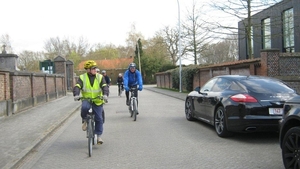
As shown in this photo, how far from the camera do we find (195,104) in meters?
9.80

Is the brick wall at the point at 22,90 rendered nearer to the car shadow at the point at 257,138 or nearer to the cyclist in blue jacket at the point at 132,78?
the cyclist in blue jacket at the point at 132,78

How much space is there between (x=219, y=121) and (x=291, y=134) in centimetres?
332

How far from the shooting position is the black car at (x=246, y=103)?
699cm

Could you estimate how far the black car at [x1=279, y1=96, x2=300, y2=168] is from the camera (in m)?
4.48

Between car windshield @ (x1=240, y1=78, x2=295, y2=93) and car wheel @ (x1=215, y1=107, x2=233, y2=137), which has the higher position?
car windshield @ (x1=240, y1=78, x2=295, y2=93)

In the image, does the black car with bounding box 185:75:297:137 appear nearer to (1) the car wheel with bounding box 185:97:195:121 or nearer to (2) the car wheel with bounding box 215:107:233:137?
(2) the car wheel with bounding box 215:107:233:137

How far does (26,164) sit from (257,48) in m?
30.7

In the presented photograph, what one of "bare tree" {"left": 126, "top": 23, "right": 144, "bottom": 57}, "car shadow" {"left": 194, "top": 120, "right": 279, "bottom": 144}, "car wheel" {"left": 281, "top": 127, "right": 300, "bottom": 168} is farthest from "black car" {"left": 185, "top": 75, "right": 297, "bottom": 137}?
"bare tree" {"left": 126, "top": 23, "right": 144, "bottom": 57}

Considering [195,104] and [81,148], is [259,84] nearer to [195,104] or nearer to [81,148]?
[195,104]

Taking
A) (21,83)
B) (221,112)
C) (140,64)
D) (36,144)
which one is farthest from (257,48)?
(140,64)

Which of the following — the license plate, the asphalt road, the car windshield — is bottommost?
the asphalt road

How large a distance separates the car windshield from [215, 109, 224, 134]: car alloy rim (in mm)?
857

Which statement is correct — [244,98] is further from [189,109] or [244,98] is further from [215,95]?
[189,109]

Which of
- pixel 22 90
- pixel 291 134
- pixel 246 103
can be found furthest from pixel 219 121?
pixel 22 90
